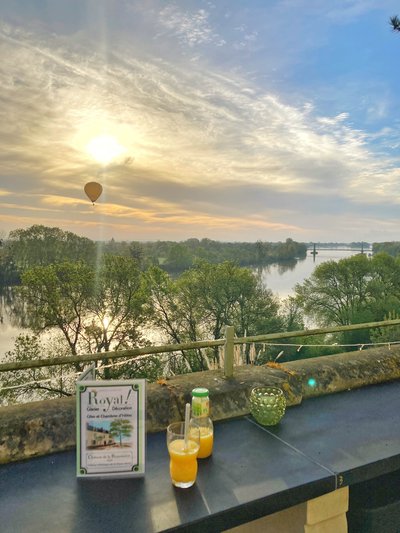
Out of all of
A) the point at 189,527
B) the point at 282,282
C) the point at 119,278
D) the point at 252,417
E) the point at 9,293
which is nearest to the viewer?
the point at 189,527

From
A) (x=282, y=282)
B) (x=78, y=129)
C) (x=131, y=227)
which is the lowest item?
(x=282, y=282)

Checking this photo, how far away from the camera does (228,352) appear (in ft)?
7.47

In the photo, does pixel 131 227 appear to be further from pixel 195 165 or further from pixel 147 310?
pixel 147 310

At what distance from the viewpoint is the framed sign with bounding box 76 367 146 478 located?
4.93 feet

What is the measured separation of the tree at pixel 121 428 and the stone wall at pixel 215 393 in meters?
0.33

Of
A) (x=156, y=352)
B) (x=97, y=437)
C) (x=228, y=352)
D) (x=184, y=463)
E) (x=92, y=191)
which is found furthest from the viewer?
(x=92, y=191)

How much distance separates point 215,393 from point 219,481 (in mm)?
624

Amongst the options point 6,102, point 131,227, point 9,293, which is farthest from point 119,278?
point 131,227

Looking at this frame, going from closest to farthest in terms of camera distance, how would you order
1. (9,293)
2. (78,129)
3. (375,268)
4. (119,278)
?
(78,129) < (119,278) < (375,268) < (9,293)

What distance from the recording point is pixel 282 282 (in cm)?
5250

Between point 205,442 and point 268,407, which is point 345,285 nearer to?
point 268,407

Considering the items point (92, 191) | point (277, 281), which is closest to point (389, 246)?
point (277, 281)

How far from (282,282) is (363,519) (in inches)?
2038

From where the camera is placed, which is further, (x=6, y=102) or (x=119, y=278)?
(x=119, y=278)
